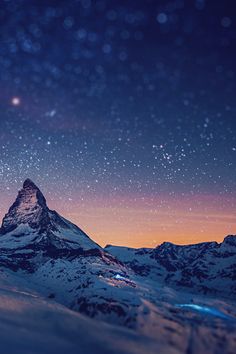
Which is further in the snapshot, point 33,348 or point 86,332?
point 86,332

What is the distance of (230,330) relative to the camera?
7254 inches

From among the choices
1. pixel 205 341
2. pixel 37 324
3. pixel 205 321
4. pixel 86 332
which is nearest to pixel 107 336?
pixel 86 332

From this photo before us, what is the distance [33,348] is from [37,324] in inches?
1495

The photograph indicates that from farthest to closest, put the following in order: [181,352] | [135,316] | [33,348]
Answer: [135,316] < [181,352] < [33,348]

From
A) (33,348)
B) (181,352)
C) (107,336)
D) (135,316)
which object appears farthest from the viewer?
(135,316)

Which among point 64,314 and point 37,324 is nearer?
point 37,324

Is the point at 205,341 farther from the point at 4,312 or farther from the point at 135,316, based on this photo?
the point at 4,312

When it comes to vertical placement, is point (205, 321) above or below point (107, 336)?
above

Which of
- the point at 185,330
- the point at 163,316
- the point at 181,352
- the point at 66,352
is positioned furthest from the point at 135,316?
the point at 66,352

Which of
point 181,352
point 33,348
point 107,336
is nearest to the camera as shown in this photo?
point 33,348

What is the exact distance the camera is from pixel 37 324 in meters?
174

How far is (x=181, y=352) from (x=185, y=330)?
79.5 ft

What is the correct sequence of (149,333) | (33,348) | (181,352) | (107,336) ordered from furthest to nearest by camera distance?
(149,333) < (107,336) < (181,352) < (33,348)

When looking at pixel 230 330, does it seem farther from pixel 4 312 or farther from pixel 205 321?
pixel 4 312
